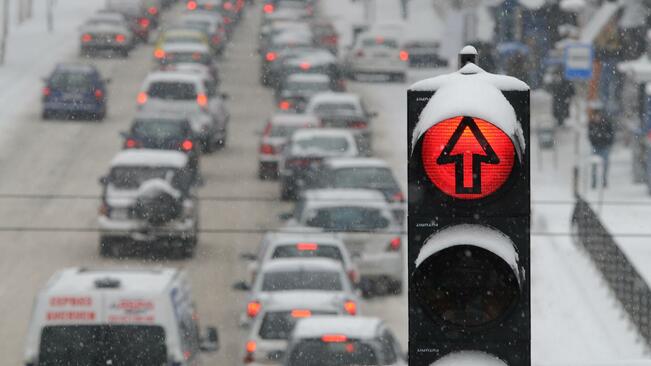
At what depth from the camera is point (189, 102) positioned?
116 feet

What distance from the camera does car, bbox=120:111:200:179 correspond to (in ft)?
102

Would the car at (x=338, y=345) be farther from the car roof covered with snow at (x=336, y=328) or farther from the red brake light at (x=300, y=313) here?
the red brake light at (x=300, y=313)

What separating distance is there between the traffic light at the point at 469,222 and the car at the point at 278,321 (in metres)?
11.9

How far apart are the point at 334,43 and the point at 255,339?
41.1m

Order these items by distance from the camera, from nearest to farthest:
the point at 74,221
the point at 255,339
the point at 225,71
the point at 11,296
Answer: the point at 255,339, the point at 11,296, the point at 74,221, the point at 225,71

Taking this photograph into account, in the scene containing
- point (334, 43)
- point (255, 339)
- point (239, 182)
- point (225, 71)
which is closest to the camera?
point (255, 339)

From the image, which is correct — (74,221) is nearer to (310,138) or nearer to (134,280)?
(310,138)

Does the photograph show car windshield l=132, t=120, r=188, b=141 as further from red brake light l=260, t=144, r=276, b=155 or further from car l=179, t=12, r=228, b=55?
car l=179, t=12, r=228, b=55

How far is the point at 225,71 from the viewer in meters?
52.6

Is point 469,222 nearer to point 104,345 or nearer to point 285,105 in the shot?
point 104,345

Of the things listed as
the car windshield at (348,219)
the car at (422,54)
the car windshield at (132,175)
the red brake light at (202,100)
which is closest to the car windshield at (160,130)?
the red brake light at (202,100)

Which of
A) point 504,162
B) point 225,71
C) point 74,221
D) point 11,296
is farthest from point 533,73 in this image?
point 504,162

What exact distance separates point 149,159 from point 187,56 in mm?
20775

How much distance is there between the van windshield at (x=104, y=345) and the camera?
14.0 m
